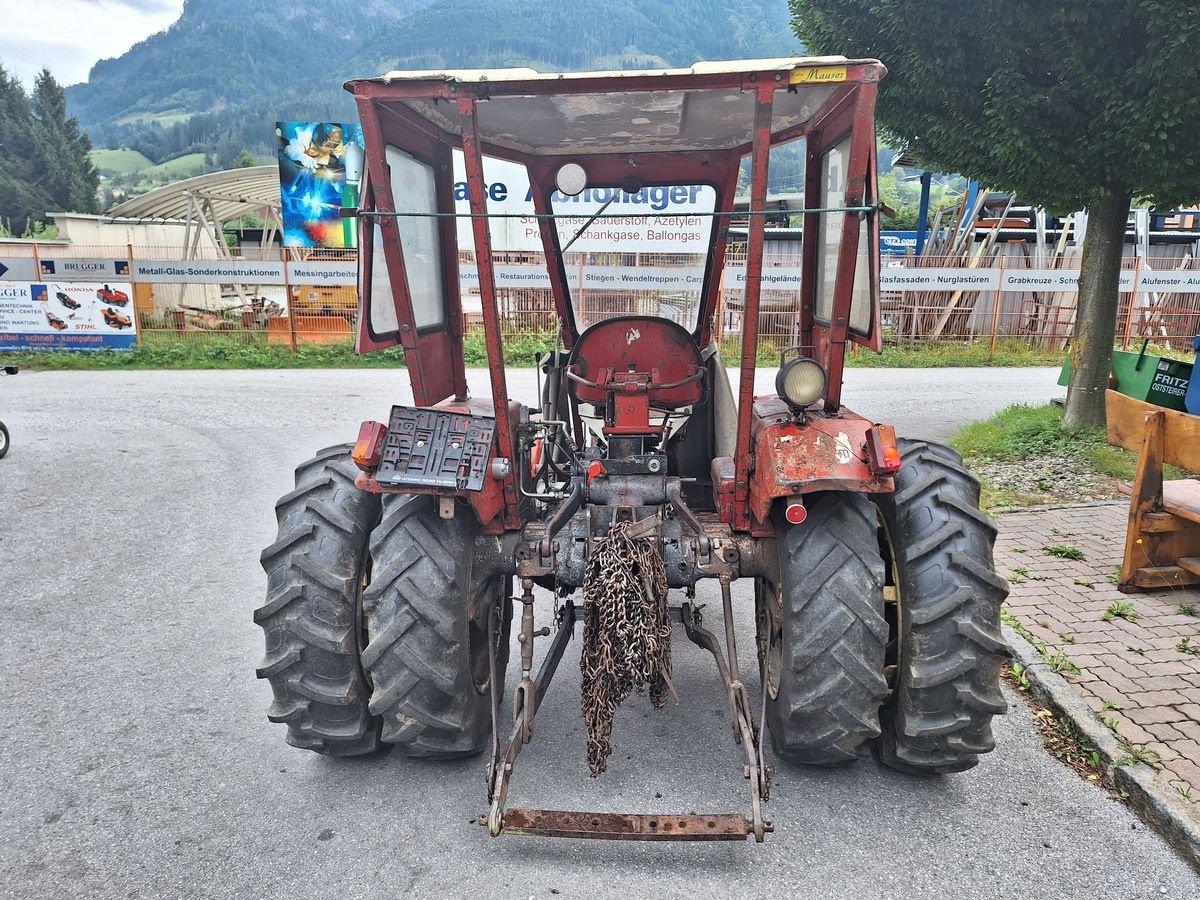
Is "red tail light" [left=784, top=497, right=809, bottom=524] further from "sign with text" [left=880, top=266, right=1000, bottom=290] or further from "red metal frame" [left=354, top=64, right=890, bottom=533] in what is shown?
"sign with text" [left=880, top=266, right=1000, bottom=290]

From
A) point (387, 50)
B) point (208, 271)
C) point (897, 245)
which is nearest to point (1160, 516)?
point (208, 271)

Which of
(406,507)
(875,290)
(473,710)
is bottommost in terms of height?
(473,710)

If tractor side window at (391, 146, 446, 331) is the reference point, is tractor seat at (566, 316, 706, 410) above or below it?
below

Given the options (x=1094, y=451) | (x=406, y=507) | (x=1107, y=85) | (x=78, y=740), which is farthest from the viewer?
(x=1094, y=451)

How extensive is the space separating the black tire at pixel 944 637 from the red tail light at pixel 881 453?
0.39 metres

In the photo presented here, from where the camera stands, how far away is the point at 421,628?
299 cm

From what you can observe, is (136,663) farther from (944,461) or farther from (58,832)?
(944,461)

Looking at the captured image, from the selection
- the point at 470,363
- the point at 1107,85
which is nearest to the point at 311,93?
the point at 470,363

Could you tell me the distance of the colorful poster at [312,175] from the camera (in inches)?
837

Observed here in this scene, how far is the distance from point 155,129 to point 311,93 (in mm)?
34113

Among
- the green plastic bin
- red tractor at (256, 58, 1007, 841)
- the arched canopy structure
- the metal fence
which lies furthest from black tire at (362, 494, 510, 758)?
the arched canopy structure

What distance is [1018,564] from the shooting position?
5.36 meters

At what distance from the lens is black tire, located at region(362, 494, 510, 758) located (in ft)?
9.77

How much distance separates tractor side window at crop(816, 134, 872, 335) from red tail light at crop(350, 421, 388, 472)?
5.94 ft
